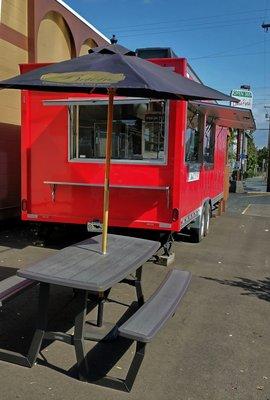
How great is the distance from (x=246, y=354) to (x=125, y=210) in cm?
336

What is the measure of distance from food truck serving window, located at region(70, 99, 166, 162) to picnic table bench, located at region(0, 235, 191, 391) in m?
2.68

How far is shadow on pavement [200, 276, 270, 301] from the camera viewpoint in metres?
6.03

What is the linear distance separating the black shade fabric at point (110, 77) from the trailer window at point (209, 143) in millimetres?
4708

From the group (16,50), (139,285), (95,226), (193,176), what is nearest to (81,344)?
(139,285)

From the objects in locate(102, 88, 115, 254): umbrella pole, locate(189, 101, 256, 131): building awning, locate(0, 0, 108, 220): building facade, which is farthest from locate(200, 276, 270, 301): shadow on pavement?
locate(0, 0, 108, 220): building facade

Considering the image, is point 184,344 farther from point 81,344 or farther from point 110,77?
point 110,77

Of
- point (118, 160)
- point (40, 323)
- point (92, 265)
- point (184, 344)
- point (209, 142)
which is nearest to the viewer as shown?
point (40, 323)

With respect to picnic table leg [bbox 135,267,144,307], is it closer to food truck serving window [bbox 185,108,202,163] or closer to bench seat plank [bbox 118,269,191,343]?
bench seat plank [bbox 118,269,191,343]

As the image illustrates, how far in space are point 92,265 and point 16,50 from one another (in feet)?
21.5

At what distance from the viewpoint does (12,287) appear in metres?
4.13

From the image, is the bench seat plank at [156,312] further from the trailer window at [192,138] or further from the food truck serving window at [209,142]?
the food truck serving window at [209,142]

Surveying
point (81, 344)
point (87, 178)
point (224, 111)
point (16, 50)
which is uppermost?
point (16, 50)

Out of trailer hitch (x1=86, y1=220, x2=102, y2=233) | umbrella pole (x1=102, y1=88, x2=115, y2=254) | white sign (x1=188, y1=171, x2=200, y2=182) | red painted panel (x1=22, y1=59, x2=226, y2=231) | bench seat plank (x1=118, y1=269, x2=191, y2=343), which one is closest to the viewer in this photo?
bench seat plank (x1=118, y1=269, x2=191, y2=343)

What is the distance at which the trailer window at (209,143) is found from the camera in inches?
371
